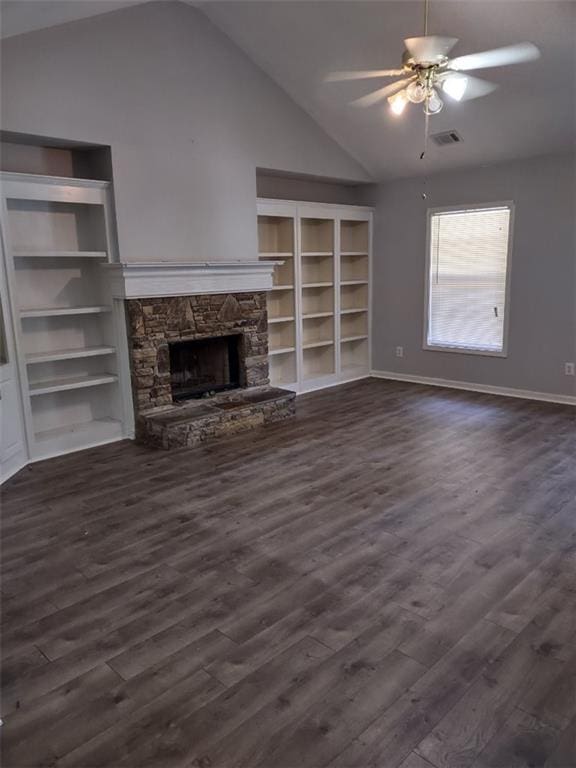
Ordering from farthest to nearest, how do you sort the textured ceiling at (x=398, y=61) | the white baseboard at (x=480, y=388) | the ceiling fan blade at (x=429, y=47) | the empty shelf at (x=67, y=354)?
the white baseboard at (x=480, y=388)
the empty shelf at (x=67, y=354)
the textured ceiling at (x=398, y=61)
the ceiling fan blade at (x=429, y=47)

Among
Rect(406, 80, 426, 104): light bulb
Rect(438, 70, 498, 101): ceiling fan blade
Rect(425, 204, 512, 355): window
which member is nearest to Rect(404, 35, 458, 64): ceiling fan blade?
Rect(406, 80, 426, 104): light bulb

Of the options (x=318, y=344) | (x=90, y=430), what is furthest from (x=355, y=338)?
(x=90, y=430)

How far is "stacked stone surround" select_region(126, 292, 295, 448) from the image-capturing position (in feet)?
15.6

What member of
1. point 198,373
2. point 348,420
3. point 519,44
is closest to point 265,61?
point 519,44

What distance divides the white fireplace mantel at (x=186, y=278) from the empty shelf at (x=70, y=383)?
0.72 metres

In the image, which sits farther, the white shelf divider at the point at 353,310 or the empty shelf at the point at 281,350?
the white shelf divider at the point at 353,310

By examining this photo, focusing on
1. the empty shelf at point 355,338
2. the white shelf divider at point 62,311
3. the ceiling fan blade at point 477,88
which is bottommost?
the empty shelf at point 355,338

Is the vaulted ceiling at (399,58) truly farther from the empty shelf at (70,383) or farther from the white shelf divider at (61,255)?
the empty shelf at (70,383)

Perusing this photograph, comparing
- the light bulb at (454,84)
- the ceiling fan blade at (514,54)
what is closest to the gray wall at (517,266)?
the ceiling fan blade at (514,54)

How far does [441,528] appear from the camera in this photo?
3172 millimetres

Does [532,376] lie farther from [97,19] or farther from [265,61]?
[97,19]

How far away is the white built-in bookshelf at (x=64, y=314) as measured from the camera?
4297 millimetres

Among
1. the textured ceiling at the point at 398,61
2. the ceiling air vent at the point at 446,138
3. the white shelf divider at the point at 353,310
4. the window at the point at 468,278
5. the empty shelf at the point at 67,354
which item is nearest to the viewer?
the textured ceiling at the point at 398,61

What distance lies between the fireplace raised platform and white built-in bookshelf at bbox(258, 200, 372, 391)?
3.06 feet
